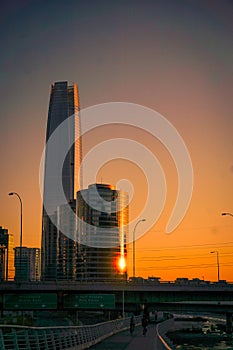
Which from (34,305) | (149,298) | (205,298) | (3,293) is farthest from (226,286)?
(3,293)

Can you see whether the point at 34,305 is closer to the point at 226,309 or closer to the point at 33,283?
the point at 33,283

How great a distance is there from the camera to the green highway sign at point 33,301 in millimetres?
80812

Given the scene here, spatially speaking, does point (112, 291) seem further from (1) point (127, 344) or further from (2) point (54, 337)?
(2) point (54, 337)

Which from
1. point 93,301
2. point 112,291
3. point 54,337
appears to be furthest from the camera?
point 112,291

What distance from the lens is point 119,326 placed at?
75.6m

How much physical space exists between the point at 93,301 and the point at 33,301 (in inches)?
349

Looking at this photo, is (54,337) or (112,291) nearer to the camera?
(54,337)

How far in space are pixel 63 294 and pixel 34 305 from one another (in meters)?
9.66

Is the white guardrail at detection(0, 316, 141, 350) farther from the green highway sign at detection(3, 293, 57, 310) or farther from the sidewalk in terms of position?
the green highway sign at detection(3, 293, 57, 310)

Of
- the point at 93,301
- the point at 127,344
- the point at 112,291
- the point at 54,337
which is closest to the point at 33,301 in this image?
the point at 93,301

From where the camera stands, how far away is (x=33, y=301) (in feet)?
265

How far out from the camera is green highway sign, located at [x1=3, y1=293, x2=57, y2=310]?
80812 millimetres

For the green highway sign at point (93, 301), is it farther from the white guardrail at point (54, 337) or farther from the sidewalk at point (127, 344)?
the sidewalk at point (127, 344)

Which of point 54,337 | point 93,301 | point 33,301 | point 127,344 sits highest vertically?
point 54,337
